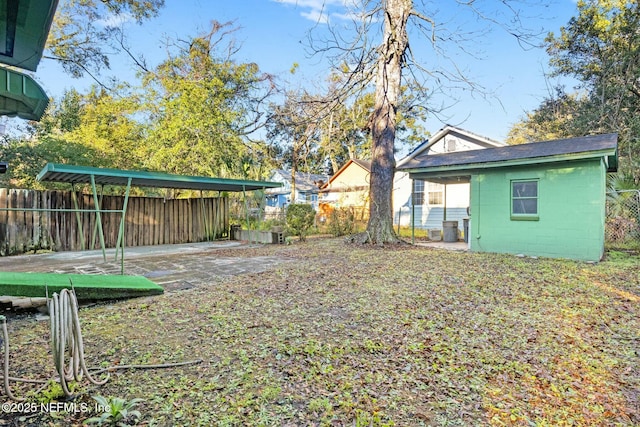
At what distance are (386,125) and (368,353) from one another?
8018 mm

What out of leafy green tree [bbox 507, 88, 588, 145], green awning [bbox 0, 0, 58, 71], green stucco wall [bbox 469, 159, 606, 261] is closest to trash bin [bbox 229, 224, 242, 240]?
green stucco wall [bbox 469, 159, 606, 261]

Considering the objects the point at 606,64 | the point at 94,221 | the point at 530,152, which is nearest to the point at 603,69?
the point at 606,64

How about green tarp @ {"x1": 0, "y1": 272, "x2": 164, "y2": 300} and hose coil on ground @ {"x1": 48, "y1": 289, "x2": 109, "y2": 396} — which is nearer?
hose coil on ground @ {"x1": 48, "y1": 289, "x2": 109, "y2": 396}

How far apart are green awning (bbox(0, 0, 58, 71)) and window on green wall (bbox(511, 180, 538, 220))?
9411mm

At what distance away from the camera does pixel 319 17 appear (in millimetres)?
8461

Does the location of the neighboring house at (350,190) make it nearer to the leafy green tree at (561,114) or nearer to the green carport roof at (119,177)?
the green carport roof at (119,177)

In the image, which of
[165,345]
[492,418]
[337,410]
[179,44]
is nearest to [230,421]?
[337,410]

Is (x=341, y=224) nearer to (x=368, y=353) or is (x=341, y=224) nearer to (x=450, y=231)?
(x=450, y=231)

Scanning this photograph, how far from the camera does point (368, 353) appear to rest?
9.32 feet

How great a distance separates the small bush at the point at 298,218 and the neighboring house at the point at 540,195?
4867 millimetres

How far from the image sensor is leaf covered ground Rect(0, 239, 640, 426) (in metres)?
2.09

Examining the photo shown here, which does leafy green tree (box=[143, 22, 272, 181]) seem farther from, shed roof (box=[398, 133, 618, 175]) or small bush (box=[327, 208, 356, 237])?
shed roof (box=[398, 133, 618, 175])

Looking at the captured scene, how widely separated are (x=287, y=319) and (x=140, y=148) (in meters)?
11.6

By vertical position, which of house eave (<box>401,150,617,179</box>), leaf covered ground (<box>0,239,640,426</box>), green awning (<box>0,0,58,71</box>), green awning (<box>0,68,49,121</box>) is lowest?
leaf covered ground (<box>0,239,640,426</box>)
